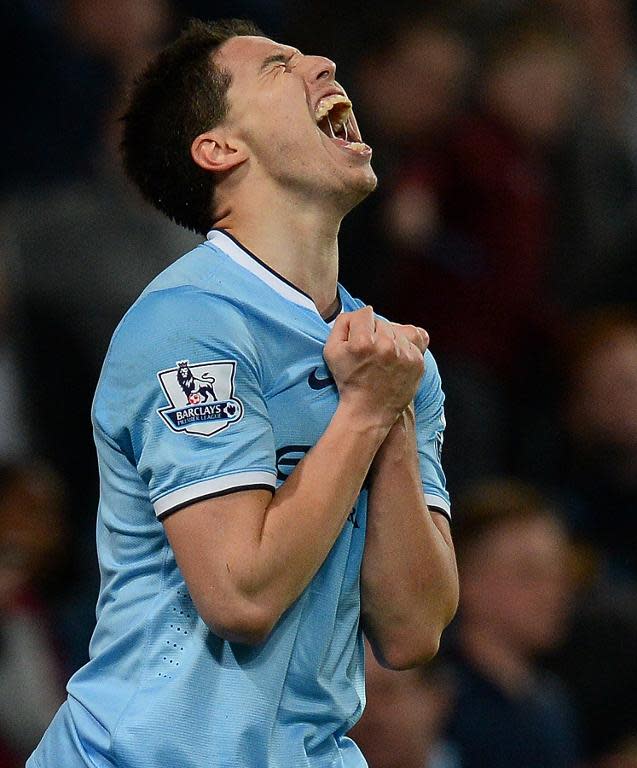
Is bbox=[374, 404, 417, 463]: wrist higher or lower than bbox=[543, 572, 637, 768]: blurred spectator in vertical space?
higher

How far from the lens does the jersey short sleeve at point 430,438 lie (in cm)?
266

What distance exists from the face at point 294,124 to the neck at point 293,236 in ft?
0.11

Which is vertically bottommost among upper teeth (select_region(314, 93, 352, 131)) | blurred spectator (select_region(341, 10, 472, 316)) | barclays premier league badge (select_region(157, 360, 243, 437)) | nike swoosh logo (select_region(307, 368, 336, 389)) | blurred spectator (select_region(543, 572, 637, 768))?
blurred spectator (select_region(543, 572, 637, 768))

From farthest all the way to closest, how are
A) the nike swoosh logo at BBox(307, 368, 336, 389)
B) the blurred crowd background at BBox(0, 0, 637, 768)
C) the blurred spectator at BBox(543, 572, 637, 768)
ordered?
1. the blurred spectator at BBox(543, 572, 637, 768)
2. the blurred crowd background at BBox(0, 0, 637, 768)
3. the nike swoosh logo at BBox(307, 368, 336, 389)

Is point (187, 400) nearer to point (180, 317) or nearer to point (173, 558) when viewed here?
point (180, 317)

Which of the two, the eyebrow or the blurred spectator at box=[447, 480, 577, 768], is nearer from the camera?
the eyebrow

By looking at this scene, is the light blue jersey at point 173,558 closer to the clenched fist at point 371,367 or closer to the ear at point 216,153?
the clenched fist at point 371,367

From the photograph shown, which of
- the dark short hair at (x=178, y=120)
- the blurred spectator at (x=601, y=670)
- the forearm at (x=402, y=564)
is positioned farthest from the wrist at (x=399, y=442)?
the blurred spectator at (x=601, y=670)

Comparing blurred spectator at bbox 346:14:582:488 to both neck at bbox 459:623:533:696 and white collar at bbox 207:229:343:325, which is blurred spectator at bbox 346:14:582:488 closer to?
neck at bbox 459:623:533:696

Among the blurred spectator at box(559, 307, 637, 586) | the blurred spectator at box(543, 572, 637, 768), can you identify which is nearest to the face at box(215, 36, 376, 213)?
the blurred spectator at box(543, 572, 637, 768)

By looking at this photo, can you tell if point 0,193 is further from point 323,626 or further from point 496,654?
point 323,626

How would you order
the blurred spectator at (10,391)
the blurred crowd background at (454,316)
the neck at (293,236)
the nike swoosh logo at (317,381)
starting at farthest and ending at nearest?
1. the blurred spectator at (10,391)
2. the blurred crowd background at (454,316)
3. the neck at (293,236)
4. the nike swoosh logo at (317,381)

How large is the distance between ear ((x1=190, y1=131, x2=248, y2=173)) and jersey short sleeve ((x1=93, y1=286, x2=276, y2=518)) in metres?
0.41

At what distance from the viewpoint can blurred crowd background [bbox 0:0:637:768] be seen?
466cm
